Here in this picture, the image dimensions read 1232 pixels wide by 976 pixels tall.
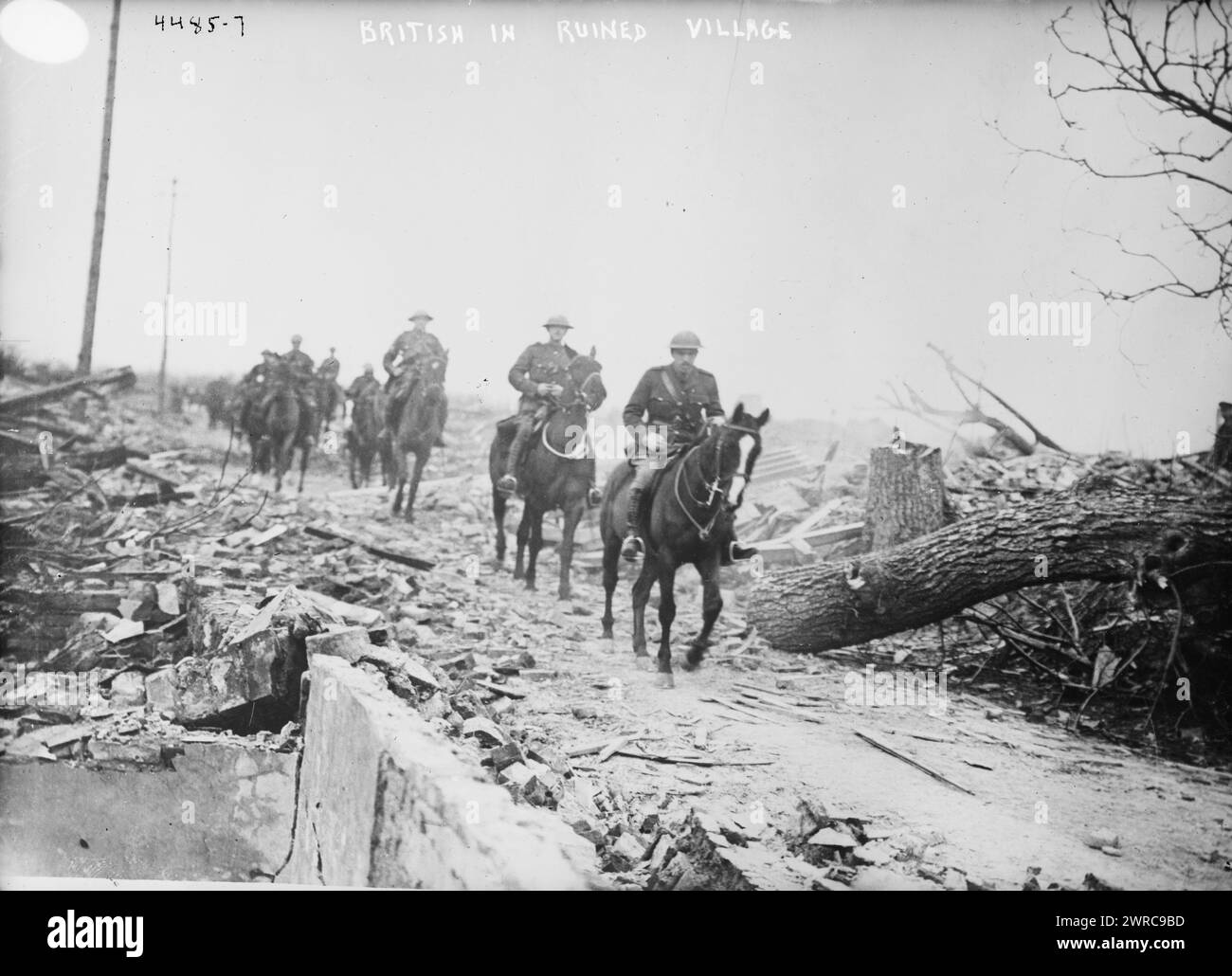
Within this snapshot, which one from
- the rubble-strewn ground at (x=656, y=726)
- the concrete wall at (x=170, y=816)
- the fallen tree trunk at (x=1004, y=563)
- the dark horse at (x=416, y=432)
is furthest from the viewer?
the dark horse at (x=416, y=432)

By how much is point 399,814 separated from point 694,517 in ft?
7.60

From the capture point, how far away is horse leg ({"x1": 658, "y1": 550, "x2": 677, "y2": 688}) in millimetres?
4531

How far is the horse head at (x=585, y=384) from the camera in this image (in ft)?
15.8

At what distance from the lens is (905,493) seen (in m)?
5.09

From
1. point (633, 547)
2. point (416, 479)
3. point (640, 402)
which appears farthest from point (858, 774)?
point (416, 479)

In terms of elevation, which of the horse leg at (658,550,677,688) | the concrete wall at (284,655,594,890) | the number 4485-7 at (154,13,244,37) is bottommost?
the concrete wall at (284,655,594,890)

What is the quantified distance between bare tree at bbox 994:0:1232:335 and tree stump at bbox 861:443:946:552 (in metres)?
1.33

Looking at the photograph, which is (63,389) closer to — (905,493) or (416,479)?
(416,479)

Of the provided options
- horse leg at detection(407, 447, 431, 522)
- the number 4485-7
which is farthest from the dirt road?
the number 4485-7

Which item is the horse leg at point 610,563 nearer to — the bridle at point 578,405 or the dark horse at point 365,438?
the bridle at point 578,405

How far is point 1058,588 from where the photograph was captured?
4.70 m

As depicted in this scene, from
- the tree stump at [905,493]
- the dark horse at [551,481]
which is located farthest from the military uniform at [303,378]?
the tree stump at [905,493]

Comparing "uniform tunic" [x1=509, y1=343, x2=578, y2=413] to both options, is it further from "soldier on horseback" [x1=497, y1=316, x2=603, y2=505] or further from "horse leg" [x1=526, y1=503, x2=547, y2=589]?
"horse leg" [x1=526, y1=503, x2=547, y2=589]
